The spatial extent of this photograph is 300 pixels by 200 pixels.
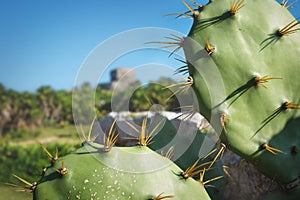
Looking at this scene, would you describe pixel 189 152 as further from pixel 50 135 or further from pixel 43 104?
pixel 43 104

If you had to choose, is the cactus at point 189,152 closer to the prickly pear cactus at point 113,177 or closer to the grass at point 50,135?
the prickly pear cactus at point 113,177

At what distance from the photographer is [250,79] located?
1.22 meters

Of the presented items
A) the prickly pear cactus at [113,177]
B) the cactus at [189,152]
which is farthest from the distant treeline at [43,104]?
the prickly pear cactus at [113,177]

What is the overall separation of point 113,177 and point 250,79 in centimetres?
57

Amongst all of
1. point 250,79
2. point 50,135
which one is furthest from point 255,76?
point 50,135

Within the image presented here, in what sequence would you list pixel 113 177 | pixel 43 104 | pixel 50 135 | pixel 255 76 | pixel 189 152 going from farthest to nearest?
pixel 43 104, pixel 50 135, pixel 189 152, pixel 255 76, pixel 113 177

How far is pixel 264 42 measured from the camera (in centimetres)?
127

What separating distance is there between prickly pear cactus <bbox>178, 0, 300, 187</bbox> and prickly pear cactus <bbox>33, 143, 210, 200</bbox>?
26 centimetres

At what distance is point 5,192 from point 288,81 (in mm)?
1919

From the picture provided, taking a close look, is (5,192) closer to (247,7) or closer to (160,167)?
(160,167)

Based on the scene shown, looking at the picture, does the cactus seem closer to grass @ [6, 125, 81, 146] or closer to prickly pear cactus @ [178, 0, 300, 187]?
prickly pear cactus @ [178, 0, 300, 187]

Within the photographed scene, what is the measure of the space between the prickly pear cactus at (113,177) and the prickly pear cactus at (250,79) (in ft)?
0.86

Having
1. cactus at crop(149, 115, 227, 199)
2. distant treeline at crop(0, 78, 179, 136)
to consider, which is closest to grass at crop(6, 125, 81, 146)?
distant treeline at crop(0, 78, 179, 136)

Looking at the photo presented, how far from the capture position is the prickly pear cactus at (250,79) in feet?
3.90
